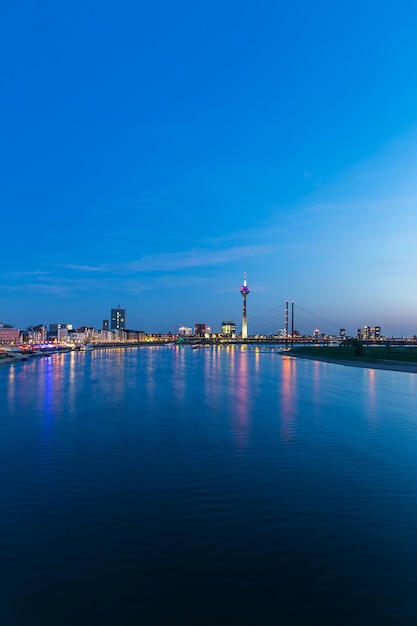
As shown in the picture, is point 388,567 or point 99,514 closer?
point 388,567

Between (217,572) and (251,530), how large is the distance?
6.95ft

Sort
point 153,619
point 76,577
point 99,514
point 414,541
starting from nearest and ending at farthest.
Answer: point 153,619, point 76,577, point 414,541, point 99,514

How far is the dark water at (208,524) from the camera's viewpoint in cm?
742

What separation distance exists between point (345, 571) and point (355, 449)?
10.9 meters

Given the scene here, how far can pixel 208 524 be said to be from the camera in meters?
10.6

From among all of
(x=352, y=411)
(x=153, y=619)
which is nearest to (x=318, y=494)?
(x=153, y=619)

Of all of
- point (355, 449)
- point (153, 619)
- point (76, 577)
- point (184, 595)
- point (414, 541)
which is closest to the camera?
point (153, 619)

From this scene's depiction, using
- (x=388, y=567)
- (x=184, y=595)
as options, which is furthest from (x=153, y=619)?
(x=388, y=567)

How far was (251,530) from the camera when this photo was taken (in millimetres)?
10281

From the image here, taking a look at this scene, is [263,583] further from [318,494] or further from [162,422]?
[162,422]

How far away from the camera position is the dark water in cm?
742

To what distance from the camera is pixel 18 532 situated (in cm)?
1024

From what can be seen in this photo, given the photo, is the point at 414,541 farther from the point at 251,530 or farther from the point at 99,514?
the point at 99,514

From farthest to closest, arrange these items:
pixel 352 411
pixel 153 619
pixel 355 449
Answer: pixel 352 411, pixel 355 449, pixel 153 619
